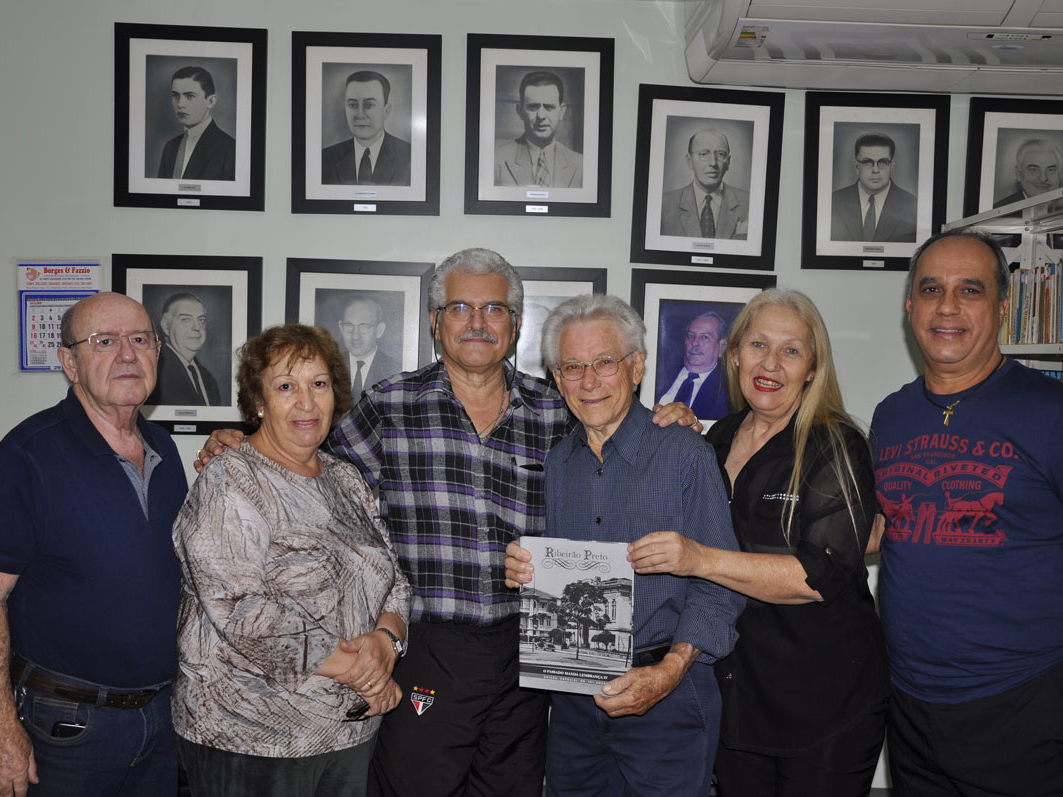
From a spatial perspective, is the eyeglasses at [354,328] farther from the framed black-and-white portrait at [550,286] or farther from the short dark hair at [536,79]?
the short dark hair at [536,79]

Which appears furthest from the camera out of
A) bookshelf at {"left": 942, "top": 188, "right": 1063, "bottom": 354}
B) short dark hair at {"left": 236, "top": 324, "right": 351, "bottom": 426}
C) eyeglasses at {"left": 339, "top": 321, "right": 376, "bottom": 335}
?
eyeglasses at {"left": 339, "top": 321, "right": 376, "bottom": 335}

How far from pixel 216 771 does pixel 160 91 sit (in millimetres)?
2921

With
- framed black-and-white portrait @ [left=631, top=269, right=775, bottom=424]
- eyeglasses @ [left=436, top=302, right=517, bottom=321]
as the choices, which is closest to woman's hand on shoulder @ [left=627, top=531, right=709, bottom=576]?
eyeglasses @ [left=436, top=302, right=517, bottom=321]

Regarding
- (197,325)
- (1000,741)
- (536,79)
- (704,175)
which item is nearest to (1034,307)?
(704,175)

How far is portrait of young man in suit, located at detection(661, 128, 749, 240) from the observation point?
358 centimetres

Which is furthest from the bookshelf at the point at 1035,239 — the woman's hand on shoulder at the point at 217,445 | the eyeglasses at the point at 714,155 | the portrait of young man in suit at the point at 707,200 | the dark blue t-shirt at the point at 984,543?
the woman's hand on shoulder at the point at 217,445

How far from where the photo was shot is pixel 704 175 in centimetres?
358

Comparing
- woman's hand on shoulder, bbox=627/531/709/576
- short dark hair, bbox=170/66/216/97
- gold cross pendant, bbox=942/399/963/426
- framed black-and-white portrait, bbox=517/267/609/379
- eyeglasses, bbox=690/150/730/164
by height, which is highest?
short dark hair, bbox=170/66/216/97

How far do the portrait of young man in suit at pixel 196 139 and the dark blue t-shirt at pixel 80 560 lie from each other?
162 centimetres

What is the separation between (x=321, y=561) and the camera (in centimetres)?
213

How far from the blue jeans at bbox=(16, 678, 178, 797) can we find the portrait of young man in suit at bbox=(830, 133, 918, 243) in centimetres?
343

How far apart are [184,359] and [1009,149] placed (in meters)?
4.05

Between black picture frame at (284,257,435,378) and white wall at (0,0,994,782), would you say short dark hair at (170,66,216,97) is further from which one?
black picture frame at (284,257,435,378)

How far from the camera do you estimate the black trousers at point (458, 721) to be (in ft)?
7.73
